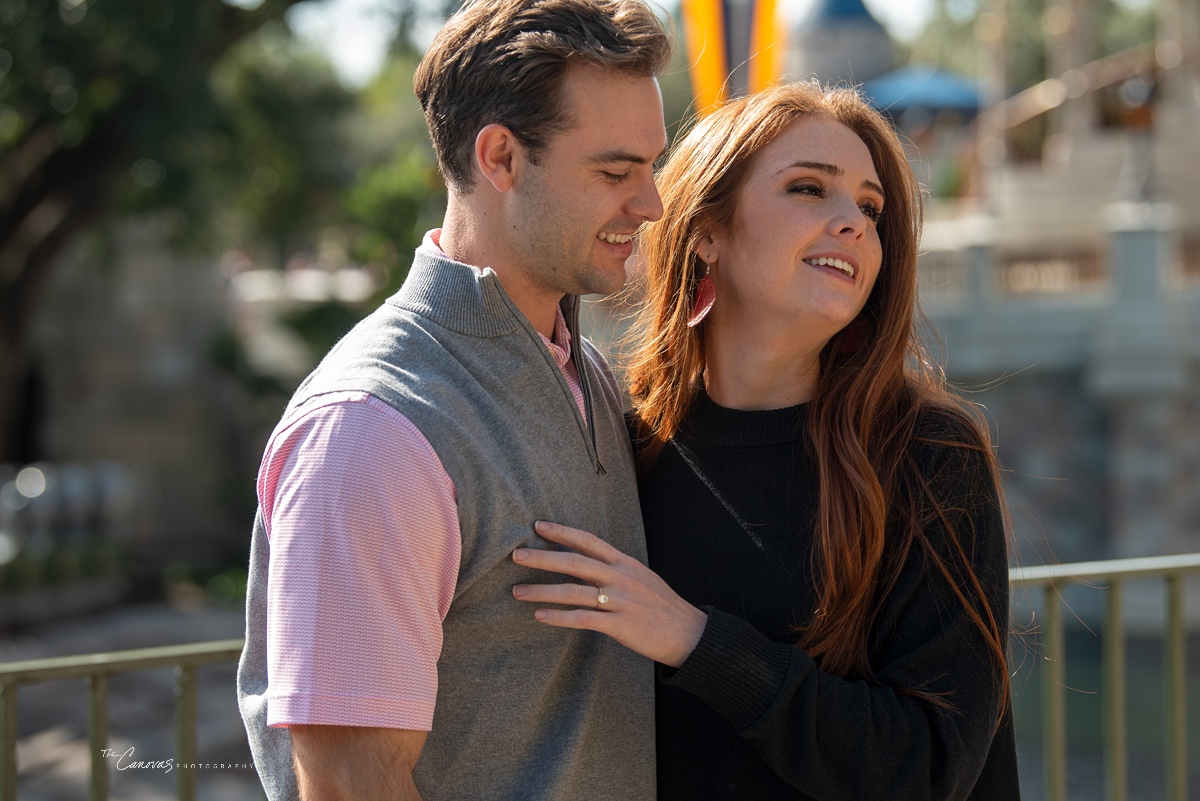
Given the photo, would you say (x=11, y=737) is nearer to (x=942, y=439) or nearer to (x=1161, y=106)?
(x=942, y=439)

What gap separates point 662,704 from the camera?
6.18 feet

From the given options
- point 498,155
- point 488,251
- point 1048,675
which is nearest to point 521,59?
point 498,155

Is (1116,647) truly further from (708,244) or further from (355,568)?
(355,568)

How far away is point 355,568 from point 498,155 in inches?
24.7

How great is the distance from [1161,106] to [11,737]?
57.0ft

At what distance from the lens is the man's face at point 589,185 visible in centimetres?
164

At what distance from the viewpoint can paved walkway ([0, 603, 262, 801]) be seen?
7148mm

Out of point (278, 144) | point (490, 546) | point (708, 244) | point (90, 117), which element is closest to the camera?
Result: point (490, 546)

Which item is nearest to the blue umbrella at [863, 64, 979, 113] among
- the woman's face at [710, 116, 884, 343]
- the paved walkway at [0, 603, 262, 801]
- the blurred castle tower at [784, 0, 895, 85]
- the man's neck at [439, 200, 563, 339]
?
the blurred castle tower at [784, 0, 895, 85]

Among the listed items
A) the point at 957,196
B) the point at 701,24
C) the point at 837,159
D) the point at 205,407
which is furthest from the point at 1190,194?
the point at 837,159

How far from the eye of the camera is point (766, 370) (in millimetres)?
2027

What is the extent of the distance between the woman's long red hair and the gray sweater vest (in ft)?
1.22

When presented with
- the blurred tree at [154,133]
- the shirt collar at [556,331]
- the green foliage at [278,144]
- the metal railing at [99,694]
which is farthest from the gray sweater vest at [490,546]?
the green foliage at [278,144]

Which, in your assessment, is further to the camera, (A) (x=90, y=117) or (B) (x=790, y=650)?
(A) (x=90, y=117)
